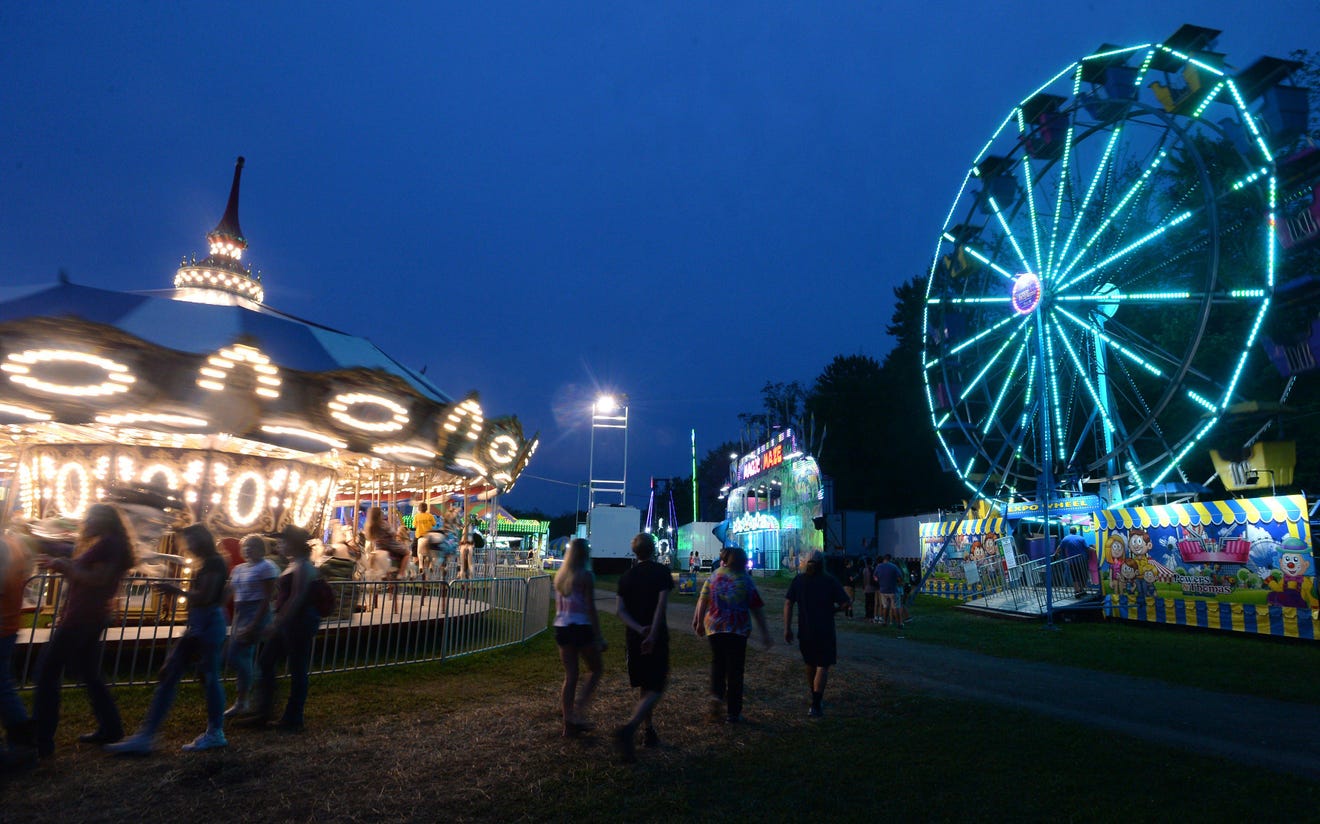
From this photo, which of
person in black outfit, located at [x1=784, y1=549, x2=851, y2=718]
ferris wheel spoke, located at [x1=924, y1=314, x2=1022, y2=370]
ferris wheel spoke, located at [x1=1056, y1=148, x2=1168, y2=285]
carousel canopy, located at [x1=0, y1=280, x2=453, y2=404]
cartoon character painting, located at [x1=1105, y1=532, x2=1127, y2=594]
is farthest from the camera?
ferris wheel spoke, located at [x1=924, y1=314, x2=1022, y2=370]

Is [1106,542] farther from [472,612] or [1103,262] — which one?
[472,612]

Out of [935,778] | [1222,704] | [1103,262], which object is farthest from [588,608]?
[1103,262]

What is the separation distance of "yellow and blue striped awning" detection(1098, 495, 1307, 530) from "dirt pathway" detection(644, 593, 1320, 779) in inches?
266

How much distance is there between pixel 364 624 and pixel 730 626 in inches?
205

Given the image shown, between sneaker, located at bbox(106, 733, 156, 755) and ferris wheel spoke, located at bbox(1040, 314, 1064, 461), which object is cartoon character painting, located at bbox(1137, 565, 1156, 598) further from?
sneaker, located at bbox(106, 733, 156, 755)

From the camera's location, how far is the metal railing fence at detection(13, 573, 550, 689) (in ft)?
24.9

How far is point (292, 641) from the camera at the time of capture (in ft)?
19.4

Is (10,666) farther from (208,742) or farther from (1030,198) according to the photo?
(1030,198)

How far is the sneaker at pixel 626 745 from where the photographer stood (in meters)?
5.14

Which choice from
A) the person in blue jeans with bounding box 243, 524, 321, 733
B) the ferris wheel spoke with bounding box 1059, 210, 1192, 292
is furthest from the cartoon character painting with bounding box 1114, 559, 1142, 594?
the person in blue jeans with bounding box 243, 524, 321, 733

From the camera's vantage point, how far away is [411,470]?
1752cm

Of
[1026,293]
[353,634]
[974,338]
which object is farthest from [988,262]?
[353,634]

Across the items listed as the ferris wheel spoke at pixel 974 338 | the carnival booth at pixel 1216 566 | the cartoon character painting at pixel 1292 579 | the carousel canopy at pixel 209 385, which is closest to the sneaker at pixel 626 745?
the carousel canopy at pixel 209 385

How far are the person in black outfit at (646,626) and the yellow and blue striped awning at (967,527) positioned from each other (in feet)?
53.7
